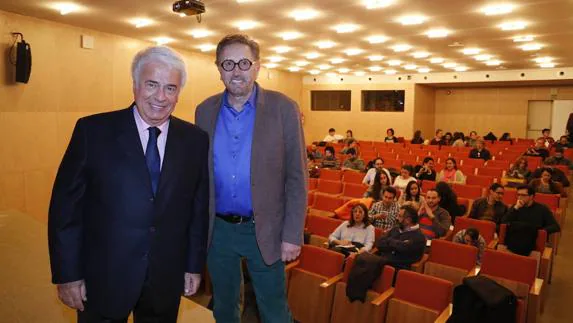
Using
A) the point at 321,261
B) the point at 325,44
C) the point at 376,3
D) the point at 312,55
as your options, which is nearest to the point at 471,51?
the point at 325,44

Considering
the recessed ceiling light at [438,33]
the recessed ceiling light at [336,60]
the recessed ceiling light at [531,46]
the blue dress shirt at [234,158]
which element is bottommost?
the blue dress shirt at [234,158]

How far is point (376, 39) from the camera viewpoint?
428 inches

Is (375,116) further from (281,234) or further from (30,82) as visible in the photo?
(281,234)

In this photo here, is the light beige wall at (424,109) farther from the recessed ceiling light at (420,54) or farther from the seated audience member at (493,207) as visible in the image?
the seated audience member at (493,207)

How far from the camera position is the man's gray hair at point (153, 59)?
1.56 metres

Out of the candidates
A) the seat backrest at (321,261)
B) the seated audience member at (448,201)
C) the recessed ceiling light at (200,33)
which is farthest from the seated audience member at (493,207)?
the recessed ceiling light at (200,33)

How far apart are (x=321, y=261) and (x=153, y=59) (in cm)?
332

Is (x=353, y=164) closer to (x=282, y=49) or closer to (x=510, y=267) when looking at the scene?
(x=282, y=49)

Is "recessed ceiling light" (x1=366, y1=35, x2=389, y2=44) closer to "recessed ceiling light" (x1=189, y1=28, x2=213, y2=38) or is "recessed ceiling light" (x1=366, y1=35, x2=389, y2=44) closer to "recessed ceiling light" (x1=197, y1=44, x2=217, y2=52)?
"recessed ceiling light" (x1=189, y1=28, x2=213, y2=38)

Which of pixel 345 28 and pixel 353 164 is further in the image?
pixel 353 164

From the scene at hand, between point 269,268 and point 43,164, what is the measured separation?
8708 mm

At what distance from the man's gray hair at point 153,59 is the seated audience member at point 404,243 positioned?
336cm

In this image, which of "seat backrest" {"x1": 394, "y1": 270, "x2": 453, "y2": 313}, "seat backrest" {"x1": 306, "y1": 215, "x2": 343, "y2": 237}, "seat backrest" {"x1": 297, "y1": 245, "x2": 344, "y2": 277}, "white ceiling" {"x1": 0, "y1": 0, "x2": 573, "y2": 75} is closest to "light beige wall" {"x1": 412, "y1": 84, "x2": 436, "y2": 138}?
"white ceiling" {"x1": 0, "y1": 0, "x2": 573, "y2": 75}

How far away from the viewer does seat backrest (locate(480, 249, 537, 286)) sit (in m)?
3.98
